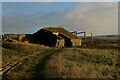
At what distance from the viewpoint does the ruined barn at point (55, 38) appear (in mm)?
61069

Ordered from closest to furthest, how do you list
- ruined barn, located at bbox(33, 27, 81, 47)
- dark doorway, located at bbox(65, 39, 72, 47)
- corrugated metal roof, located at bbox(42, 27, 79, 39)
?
ruined barn, located at bbox(33, 27, 81, 47)
dark doorway, located at bbox(65, 39, 72, 47)
corrugated metal roof, located at bbox(42, 27, 79, 39)

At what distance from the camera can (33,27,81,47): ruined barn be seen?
61069mm

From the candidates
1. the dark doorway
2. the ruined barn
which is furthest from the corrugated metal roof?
the dark doorway

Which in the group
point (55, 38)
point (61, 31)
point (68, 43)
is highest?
point (61, 31)

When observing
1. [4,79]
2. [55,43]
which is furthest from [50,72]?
[55,43]

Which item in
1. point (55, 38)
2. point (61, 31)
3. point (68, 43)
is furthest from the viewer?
point (61, 31)

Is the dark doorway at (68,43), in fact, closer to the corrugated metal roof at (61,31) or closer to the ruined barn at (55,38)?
the ruined barn at (55,38)

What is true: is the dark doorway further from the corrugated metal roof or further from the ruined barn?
the corrugated metal roof

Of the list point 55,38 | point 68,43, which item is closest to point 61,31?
point 68,43

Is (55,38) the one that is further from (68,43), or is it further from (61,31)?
(61,31)

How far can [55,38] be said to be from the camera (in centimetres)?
6144

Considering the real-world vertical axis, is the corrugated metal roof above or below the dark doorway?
above

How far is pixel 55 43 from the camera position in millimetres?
60812

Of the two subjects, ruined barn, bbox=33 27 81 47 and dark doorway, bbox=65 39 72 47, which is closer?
ruined barn, bbox=33 27 81 47
